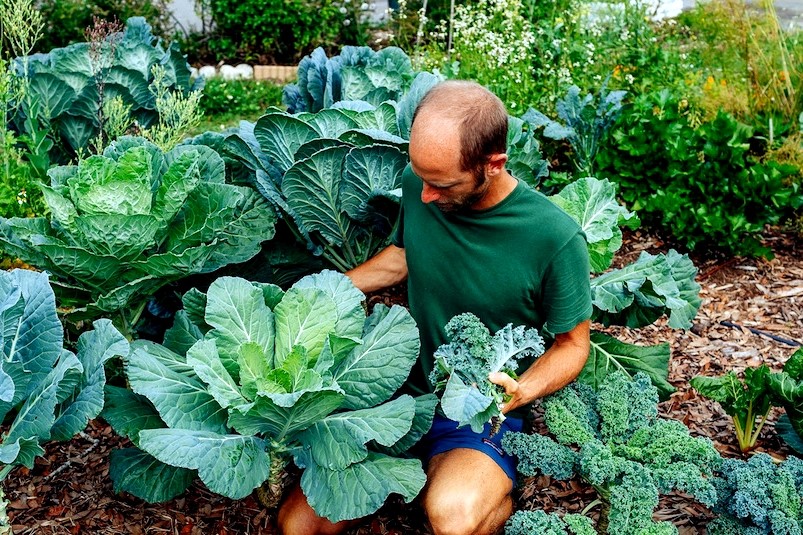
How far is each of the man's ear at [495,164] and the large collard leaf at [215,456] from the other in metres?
1.25

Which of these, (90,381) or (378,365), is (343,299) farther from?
(90,381)

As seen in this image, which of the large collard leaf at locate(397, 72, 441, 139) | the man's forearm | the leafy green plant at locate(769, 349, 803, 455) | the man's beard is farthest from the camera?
the large collard leaf at locate(397, 72, 441, 139)

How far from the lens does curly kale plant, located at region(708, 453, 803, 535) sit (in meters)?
2.69

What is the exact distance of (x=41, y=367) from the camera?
2854 mm

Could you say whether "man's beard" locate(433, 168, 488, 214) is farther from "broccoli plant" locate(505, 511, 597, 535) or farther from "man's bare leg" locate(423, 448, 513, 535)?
"broccoli plant" locate(505, 511, 597, 535)

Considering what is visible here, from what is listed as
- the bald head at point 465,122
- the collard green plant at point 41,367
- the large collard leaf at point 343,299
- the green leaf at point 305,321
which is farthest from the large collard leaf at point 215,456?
the bald head at point 465,122

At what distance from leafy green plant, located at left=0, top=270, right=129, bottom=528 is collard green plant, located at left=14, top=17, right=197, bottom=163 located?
164 cm

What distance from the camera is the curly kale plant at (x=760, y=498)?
2689mm

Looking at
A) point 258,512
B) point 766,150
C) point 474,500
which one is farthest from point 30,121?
point 766,150

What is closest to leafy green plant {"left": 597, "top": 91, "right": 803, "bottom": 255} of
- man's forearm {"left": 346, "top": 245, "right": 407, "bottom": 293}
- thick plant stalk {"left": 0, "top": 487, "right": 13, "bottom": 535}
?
man's forearm {"left": 346, "top": 245, "right": 407, "bottom": 293}

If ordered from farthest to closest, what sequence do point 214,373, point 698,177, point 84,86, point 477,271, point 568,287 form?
point 698,177 < point 84,86 < point 477,271 < point 568,287 < point 214,373

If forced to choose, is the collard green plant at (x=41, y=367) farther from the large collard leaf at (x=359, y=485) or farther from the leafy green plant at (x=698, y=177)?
the leafy green plant at (x=698, y=177)

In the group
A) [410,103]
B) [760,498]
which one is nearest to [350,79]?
[410,103]

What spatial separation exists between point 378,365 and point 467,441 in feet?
1.61
